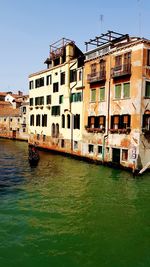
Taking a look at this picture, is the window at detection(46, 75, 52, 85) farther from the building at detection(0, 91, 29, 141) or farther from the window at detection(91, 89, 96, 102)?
the building at detection(0, 91, 29, 141)

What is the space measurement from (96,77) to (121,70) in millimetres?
4032

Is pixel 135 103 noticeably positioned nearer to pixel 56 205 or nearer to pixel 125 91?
Answer: pixel 125 91

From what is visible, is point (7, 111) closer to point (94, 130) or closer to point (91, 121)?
point (91, 121)

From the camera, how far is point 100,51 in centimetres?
3055

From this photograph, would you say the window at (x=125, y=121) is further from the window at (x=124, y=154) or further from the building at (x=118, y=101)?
the window at (x=124, y=154)

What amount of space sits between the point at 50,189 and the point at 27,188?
160 centimetres

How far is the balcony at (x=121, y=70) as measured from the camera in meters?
25.7

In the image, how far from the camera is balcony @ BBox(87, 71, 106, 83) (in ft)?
95.4

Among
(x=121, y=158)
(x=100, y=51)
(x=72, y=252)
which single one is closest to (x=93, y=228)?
(x=72, y=252)

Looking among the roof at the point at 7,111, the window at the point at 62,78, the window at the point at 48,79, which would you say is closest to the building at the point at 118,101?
the window at the point at 62,78

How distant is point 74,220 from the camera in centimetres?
1403

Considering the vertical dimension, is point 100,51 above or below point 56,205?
above

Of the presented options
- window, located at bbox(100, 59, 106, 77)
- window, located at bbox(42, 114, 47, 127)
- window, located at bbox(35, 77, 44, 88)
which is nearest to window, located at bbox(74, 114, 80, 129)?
window, located at bbox(100, 59, 106, 77)

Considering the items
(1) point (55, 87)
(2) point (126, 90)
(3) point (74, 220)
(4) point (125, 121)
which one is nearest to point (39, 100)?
(1) point (55, 87)
